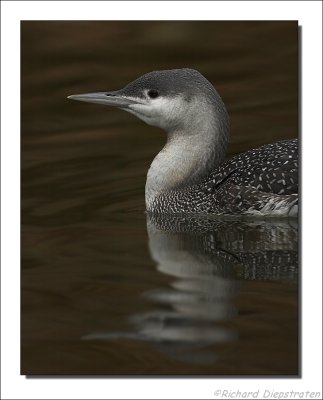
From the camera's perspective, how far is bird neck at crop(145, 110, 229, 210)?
25.0 ft

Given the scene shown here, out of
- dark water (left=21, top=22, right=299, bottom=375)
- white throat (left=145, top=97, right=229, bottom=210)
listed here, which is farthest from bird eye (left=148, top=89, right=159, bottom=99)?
dark water (left=21, top=22, right=299, bottom=375)

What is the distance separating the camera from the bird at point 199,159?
7371 millimetres

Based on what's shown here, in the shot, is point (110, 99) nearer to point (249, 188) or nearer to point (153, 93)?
point (153, 93)

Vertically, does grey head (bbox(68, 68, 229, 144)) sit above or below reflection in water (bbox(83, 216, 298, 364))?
above

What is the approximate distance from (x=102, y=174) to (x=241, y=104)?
4.92 ft

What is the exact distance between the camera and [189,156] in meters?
7.75

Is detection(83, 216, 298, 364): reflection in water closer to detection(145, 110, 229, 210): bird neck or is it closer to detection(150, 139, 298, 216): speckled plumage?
detection(150, 139, 298, 216): speckled plumage

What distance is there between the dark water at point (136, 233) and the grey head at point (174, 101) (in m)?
0.30

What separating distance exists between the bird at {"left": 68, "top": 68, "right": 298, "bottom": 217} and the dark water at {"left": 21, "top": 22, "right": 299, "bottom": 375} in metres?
0.13

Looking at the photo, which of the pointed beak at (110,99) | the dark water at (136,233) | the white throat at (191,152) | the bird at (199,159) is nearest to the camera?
the dark water at (136,233)

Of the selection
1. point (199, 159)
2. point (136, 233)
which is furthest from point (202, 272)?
point (199, 159)

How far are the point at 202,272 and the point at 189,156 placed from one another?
1.31 m

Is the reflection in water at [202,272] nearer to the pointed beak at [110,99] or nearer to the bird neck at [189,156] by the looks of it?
the bird neck at [189,156]

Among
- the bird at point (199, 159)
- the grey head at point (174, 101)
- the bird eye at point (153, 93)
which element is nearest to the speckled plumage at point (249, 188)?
the bird at point (199, 159)
